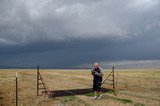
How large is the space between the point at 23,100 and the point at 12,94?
573 cm

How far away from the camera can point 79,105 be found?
93.7ft

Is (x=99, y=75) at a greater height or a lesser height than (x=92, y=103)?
greater

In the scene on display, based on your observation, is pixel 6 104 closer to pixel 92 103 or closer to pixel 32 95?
pixel 32 95

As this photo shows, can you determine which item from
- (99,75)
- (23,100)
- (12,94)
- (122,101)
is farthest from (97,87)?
(12,94)

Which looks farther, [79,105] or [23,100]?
[23,100]

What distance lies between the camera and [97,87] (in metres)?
31.8

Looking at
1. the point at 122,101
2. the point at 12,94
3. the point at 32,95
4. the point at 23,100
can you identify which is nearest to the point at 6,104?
the point at 23,100

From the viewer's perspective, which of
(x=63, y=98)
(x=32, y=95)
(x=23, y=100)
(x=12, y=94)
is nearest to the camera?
(x=63, y=98)

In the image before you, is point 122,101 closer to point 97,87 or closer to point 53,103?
point 97,87

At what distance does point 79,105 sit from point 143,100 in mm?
4981

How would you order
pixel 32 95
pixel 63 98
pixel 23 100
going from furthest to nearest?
pixel 32 95 → pixel 23 100 → pixel 63 98

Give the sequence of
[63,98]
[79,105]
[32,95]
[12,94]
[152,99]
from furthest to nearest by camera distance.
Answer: [12,94] → [32,95] → [63,98] → [152,99] → [79,105]

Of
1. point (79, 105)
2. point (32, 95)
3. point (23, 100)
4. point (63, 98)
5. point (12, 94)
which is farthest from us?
point (12, 94)

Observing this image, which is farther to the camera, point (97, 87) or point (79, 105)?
point (97, 87)
